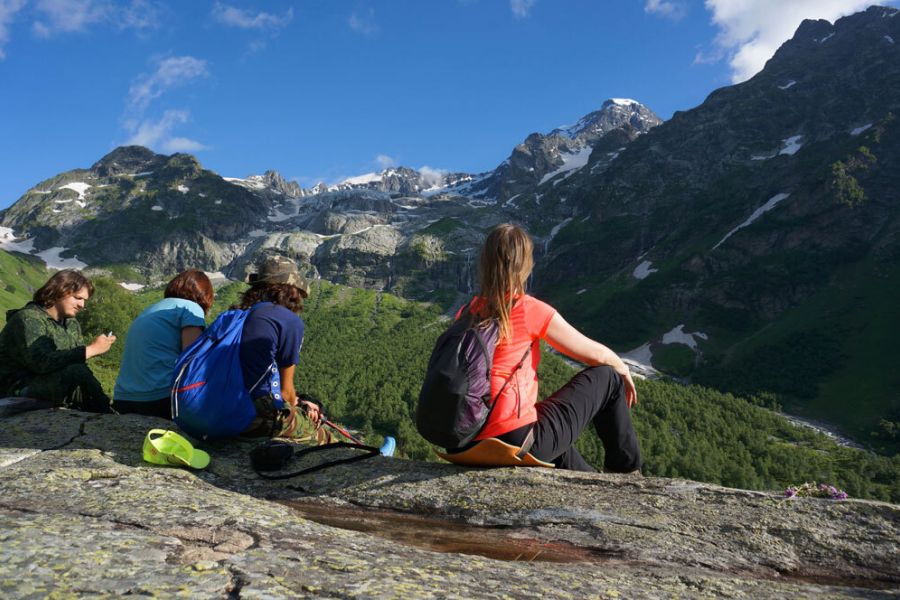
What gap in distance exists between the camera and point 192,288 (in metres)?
9.18

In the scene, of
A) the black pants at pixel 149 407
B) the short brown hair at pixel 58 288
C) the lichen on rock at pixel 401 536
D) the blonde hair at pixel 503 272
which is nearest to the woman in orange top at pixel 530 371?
the blonde hair at pixel 503 272

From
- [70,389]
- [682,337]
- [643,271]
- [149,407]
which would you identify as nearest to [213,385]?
[149,407]

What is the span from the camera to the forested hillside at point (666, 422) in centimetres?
7381

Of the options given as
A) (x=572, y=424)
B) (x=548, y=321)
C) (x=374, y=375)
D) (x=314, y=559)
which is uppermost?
(x=548, y=321)

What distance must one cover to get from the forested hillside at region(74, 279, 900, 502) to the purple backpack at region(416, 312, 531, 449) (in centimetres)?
3626

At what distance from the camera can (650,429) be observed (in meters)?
92.1

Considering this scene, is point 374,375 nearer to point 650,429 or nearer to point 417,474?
point 650,429

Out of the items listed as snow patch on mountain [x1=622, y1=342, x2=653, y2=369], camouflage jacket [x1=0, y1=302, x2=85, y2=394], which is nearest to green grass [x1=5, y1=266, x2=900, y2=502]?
snow patch on mountain [x1=622, y1=342, x2=653, y2=369]

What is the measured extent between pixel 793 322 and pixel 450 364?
167584 millimetres

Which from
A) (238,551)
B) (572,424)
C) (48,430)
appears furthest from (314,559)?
(48,430)

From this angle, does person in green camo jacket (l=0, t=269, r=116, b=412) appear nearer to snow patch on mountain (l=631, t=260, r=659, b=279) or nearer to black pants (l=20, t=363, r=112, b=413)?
black pants (l=20, t=363, r=112, b=413)

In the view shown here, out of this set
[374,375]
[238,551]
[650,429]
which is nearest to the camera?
[238,551]

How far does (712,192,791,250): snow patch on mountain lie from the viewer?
591 feet

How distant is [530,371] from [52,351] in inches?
341
